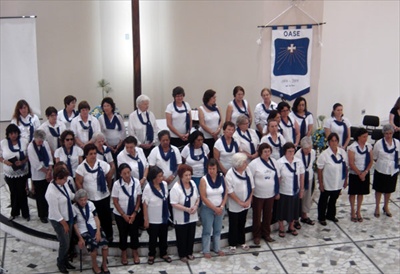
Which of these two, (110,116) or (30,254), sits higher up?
→ (110,116)

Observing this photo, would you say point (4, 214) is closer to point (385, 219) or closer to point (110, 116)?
point (110, 116)

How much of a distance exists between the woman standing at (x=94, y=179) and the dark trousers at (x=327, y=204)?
10.1 ft

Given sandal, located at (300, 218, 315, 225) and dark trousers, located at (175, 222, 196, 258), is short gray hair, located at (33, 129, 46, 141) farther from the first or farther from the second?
sandal, located at (300, 218, 315, 225)

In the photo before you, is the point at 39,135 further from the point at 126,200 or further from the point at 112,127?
the point at 126,200

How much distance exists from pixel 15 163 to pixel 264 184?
3.35m

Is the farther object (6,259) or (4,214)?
(4,214)

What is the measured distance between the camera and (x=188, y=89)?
1027 centimetres

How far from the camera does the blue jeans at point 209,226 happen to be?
642 cm

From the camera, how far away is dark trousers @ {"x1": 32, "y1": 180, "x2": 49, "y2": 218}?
7.00 meters

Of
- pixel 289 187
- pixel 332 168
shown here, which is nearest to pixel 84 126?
pixel 289 187

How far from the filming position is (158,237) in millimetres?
6508

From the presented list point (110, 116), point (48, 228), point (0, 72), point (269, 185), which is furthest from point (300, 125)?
point (0, 72)

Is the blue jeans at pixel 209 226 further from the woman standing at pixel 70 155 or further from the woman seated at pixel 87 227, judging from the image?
the woman standing at pixel 70 155

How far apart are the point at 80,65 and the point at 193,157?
4318 mm
